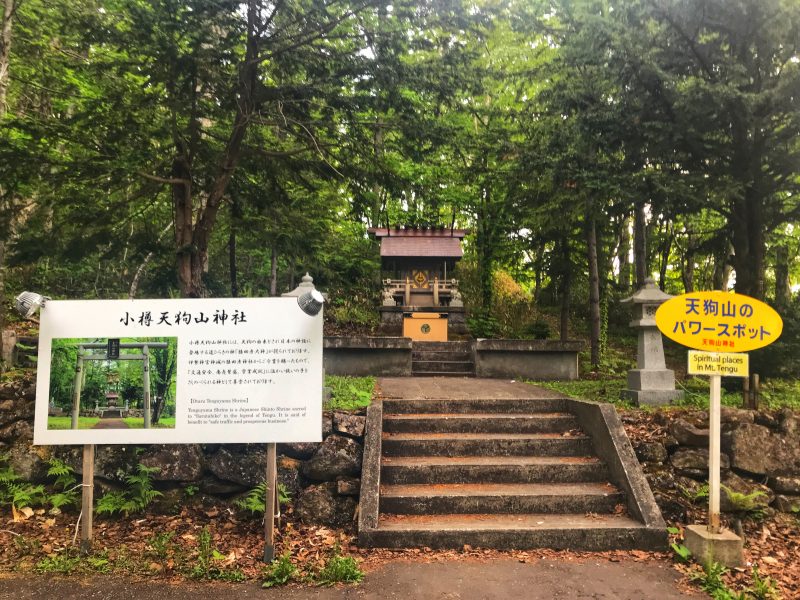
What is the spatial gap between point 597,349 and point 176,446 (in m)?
9.60

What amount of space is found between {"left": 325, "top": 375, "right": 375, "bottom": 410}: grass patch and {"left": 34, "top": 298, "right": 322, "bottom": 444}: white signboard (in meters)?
1.54

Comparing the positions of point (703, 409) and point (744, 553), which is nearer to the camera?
point (744, 553)

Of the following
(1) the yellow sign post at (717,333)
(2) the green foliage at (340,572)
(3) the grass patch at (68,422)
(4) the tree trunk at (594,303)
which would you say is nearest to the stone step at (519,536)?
(2) the green foliage at (340,572)

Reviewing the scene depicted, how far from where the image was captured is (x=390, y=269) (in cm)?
1524

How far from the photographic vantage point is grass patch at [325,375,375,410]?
5.43m

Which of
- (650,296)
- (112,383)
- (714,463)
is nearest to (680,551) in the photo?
(714,463)

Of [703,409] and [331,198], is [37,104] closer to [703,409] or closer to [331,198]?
[331,198]

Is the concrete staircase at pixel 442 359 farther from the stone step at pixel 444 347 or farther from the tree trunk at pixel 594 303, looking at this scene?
the tree trunk at pixel 594 303

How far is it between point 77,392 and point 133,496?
134 cm

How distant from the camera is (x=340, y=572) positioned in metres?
3.47

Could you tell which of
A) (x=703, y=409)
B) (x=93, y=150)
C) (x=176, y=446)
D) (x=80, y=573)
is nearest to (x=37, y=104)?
(x=93, y=150)

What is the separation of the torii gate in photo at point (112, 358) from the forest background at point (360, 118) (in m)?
2.07

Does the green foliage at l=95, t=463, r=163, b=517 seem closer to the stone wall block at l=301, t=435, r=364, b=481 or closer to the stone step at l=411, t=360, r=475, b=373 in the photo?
the stone wall block at l=301, t=435, r=364, b=481

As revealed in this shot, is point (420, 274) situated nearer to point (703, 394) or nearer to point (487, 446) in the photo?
point (703, 394)
